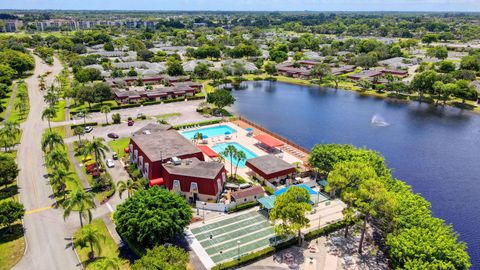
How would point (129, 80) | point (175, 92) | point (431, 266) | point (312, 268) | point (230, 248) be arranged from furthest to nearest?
point (129, 80) < point (175, 92) < point (230, 248) < point (312, 268) < point (431, 266)

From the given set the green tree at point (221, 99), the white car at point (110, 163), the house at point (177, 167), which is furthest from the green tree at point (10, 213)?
the green tree at point (221, 99)

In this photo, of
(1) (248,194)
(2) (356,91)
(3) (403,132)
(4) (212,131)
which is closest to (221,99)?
(4) (212,131)

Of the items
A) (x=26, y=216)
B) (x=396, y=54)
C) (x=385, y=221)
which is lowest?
(x=26, y=216)

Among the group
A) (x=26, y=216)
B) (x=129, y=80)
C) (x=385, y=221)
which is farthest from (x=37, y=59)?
(x=385, y=221)

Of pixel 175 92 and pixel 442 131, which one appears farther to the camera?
pixel 175 92

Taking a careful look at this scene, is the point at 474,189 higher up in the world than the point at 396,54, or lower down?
→ lower down

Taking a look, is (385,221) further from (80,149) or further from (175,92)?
(175,92)

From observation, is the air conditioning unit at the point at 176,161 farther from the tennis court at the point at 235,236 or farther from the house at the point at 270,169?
the house at the point at 270,169
